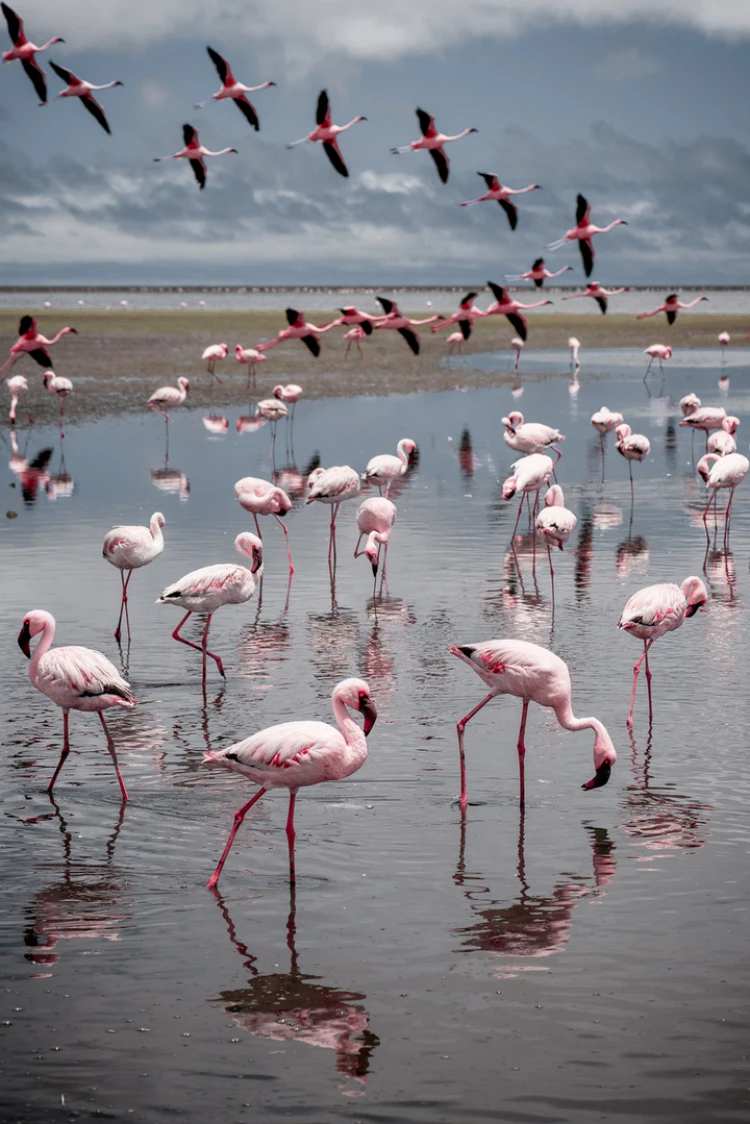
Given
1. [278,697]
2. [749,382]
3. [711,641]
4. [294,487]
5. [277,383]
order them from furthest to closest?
[749,382] < [277,383] < [294,487] < [711,641] < [278,697]

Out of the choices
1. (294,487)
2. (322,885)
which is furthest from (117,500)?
(322,885)

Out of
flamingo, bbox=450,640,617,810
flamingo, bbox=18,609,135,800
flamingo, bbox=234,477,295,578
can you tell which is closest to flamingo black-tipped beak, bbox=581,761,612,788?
flamingo, bbox=450,640,617,810

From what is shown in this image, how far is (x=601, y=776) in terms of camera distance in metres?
7.44

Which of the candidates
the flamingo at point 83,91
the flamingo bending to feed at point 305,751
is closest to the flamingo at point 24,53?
the flamingo at point 83,91

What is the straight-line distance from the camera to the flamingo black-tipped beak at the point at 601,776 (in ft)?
24.3

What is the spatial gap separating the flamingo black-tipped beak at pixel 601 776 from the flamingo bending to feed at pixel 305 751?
1425 mm

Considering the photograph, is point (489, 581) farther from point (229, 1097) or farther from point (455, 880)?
point (229, 1097)

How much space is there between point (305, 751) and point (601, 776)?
1.77 m

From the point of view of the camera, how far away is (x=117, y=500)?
1911 centimetres

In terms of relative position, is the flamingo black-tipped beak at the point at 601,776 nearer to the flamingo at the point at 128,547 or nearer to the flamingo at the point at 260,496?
the flamingo at the point at 128,547

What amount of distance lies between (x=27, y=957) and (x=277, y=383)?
3286cm

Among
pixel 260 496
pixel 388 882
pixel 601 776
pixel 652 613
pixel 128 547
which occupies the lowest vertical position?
pixel 388 882

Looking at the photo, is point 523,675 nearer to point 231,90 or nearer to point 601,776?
point 601,776

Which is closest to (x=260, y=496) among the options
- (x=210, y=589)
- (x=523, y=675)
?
(x=210, y=589)
